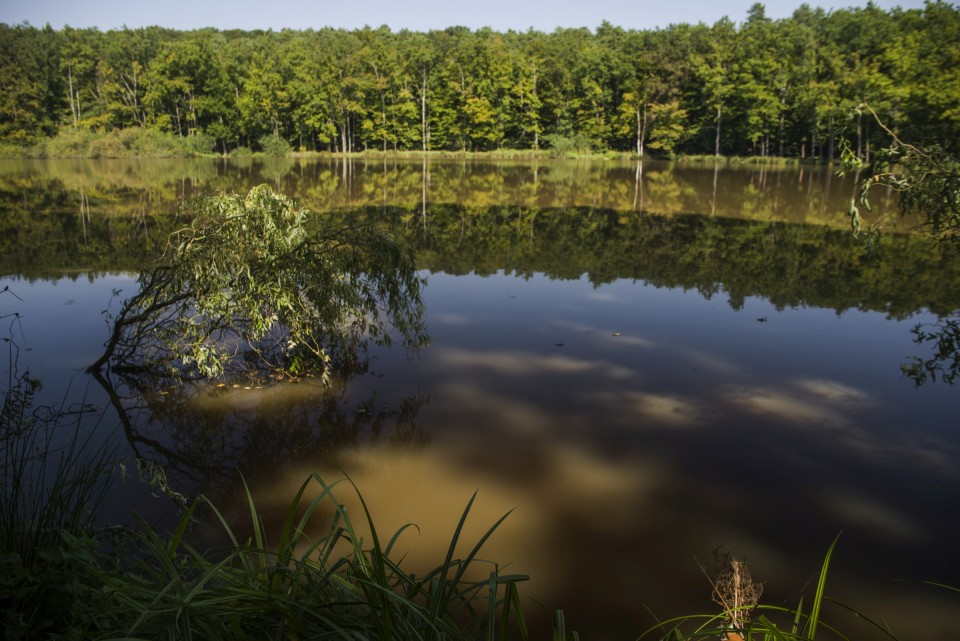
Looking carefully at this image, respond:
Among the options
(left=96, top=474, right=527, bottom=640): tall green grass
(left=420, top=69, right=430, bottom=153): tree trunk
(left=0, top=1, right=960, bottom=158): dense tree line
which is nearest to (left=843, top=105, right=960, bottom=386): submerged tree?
(left=96, top=474, right=527, bottom=640): tall green grass

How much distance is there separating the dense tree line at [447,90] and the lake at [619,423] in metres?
43.3

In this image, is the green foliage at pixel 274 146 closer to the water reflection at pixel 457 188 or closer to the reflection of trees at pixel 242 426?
the water reflection at pixel 457 188

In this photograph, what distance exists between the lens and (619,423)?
6988mm

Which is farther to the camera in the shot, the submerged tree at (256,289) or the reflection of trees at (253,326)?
the submerged tree at (256,289)

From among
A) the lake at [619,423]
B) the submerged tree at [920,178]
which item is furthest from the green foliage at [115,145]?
the submerged tree at [920,178]

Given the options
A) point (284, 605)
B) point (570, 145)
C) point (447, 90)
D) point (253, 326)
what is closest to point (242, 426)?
point (253, 326)

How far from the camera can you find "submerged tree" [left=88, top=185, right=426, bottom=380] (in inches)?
298

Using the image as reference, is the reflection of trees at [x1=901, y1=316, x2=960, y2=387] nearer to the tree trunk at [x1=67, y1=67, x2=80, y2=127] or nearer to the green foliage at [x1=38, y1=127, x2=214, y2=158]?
the green foliage at [x1=38, y1=127, x2=214, y2=158]

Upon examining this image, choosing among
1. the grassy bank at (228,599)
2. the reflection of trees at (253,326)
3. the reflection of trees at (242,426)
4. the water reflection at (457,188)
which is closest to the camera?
the grassy bank at (228,599)

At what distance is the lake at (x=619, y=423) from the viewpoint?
4867mm

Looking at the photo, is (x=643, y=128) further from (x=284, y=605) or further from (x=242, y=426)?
(x=284, y=605)

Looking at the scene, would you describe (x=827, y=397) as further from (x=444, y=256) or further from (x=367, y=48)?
(x=367, y=48)

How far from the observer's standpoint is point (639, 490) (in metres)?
5.77

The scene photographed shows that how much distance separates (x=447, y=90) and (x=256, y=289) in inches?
2218
